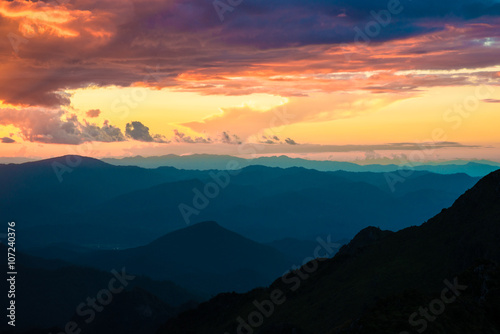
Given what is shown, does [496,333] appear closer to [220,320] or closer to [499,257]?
[499,257]

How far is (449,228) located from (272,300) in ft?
224

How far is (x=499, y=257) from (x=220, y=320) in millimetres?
97079

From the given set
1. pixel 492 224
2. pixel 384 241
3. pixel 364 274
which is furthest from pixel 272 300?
pixel 492 224

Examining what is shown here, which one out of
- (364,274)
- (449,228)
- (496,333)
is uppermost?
(496,333)

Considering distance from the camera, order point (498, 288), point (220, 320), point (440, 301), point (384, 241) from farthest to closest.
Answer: point (384, 241) → point (220, 320) → point (498, 288) → point (440, 301)

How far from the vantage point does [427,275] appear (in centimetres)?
14238

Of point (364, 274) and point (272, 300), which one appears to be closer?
point (364, 274)

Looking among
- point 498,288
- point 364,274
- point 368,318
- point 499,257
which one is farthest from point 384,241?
point 368,318

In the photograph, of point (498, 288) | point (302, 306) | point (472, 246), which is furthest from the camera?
point (302, 306)

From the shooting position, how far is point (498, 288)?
7112 centimetres

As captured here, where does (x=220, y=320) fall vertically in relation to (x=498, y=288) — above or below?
below

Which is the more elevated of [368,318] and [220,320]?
[368,318]

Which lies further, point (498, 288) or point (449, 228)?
point (449, 228)

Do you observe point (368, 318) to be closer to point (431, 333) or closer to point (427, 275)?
point (431, 333)
